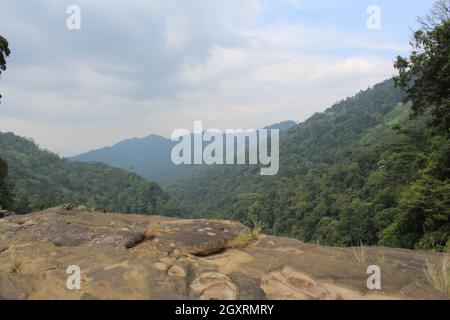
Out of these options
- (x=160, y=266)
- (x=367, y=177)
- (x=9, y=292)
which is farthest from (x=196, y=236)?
(x=367, y=177)

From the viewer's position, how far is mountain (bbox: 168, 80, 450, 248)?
12.9 m

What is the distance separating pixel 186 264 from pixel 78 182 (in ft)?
371

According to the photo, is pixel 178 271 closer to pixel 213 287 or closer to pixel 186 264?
pixel 186 264

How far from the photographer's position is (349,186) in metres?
70.9

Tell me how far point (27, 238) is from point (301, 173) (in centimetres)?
10248

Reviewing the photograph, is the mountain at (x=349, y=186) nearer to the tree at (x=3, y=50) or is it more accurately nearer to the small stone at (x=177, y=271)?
the small stone at (x=177, y=271)

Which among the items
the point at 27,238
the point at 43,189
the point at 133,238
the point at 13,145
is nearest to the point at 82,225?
A: the point at 27,238

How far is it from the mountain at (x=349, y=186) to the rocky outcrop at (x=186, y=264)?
1123mm

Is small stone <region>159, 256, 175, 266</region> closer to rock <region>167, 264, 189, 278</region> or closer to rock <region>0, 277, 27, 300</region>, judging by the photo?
rock <region>167, 264, 189, 278</region>

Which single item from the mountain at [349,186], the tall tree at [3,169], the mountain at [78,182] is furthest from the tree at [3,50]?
the mountain at [78,182]

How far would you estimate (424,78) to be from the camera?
51.3ft

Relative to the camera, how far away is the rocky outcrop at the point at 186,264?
12.3ft

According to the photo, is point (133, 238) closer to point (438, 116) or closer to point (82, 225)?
point (82, 225)

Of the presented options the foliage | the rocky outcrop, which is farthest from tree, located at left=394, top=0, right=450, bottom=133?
the rocky outcrop
